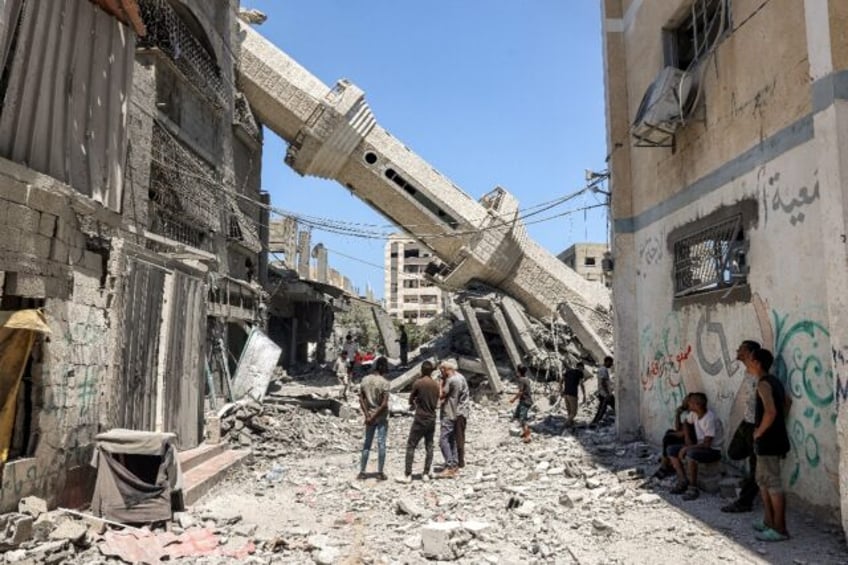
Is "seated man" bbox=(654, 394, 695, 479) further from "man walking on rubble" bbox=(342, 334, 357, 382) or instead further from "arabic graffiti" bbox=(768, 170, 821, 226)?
"man walking on rubble" bbox=(342, 334, 357, 382)

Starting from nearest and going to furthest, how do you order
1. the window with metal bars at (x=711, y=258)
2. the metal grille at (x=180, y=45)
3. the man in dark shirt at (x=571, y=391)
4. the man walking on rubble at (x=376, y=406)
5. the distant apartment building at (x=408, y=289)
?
the window with metal bars at (x=711, y=258) < the man walking on rubble at (x=376, y=406) < the metal grille at (x=180, y=45) < the man in dark shirt at (x=571, y=391) < the distant apartment building at (x=408, y=289)

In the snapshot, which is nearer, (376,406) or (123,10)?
(123,10)

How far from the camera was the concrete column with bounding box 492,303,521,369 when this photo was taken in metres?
16.8

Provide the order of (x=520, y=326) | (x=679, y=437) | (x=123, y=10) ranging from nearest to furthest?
1. (x=123, y=10)
2. (x=679, y=437)
3. (x=520, y=326)

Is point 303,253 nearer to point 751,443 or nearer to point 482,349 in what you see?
point 482,349

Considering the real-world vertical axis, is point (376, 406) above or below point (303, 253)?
below

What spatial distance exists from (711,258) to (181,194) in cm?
918

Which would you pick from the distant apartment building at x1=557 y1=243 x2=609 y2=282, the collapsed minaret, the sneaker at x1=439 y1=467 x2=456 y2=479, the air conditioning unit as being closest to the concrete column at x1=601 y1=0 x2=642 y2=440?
the air conditioning unit

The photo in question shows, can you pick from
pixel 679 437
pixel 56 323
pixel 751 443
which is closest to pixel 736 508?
pixel 751 443

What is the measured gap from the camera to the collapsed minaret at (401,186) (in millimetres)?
18250

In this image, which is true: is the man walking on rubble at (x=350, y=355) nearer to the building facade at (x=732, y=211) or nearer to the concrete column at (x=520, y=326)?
the concrete column at (x=520, y=326)

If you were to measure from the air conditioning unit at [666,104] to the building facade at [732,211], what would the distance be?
0.02 m

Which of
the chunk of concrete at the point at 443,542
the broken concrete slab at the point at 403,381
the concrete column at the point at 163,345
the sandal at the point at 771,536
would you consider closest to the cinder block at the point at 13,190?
the concrete column at the point at 163,345

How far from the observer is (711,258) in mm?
7328
